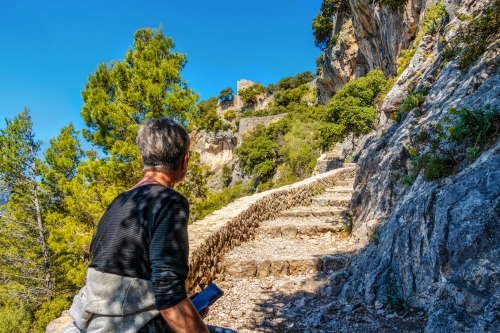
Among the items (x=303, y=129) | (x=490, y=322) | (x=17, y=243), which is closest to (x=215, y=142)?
(x=303, y=129)

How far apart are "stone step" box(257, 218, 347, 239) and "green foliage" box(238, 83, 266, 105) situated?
138ft

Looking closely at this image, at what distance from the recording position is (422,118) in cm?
416

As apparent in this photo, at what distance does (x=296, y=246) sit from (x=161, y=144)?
14.4 ft

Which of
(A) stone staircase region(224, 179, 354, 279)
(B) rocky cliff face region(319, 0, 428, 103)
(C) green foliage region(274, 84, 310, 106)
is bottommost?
(A) stone staircase region(224, 179, 354, 279)

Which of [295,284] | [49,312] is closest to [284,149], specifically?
[49,312]

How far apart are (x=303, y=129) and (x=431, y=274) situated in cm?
2135

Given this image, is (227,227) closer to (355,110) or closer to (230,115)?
(355,110)

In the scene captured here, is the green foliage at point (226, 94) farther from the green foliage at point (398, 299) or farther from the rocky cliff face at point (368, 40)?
the green foliage at point (398, 299)

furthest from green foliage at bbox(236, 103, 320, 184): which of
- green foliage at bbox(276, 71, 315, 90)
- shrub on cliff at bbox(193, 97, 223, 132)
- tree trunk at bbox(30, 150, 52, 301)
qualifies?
green foliage at bbox(276, 71, 315, 90)

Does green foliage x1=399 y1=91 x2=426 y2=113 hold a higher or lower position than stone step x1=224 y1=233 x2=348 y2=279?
higher

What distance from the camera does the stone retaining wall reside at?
3.42 metres

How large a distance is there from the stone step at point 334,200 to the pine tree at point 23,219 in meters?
9.30

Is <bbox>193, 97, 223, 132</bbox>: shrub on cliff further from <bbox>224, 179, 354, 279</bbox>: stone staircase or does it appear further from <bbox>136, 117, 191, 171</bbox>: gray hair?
<bbox>136, 117, 191, 171</bbox>: gray hair

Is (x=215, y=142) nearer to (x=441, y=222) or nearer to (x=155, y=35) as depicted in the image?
(x=155, y=35)
